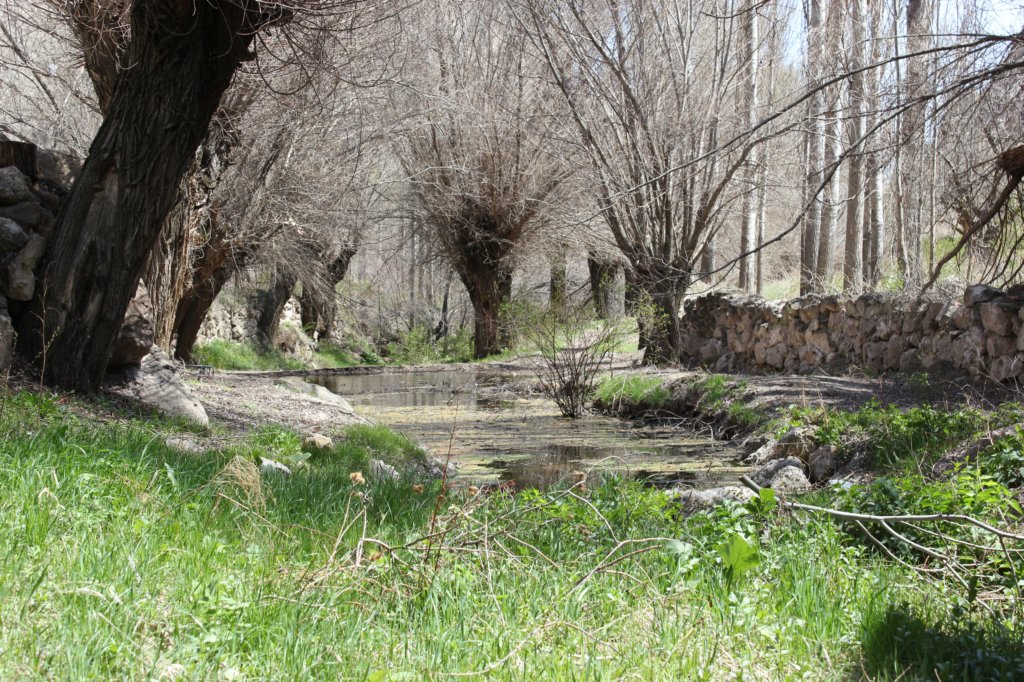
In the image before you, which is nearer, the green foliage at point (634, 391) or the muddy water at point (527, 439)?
the muddy water at point (527, 439)

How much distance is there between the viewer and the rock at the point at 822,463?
765 centimetres

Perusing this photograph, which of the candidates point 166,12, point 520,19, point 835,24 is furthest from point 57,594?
point 835,24

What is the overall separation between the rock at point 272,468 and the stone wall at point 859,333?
7.08 m

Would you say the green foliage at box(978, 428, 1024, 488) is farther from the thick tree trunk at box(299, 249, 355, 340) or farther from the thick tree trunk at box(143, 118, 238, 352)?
the thick tree trunk at box(299, 249, 355, 340)

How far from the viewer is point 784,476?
7289mm

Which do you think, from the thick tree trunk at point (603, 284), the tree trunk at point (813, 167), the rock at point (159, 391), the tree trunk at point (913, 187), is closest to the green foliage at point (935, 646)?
the rock at point (159, 391)

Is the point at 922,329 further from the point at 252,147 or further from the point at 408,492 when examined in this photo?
the point at 252,147

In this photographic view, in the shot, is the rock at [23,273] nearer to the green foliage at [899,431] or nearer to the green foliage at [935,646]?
the green foliage at [935,646]

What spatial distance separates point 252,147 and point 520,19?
16.1 feet

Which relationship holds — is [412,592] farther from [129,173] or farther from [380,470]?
[129,173]

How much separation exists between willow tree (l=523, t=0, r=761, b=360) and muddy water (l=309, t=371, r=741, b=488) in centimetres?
262

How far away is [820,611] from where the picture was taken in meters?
3.17

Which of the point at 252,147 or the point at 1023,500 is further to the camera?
the point at 252,147

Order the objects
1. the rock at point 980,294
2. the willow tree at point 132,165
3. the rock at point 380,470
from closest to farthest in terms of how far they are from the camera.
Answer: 1. the rock at point 380,470
2. the willow tree at point 132,165
3. the rock at point 980,294
